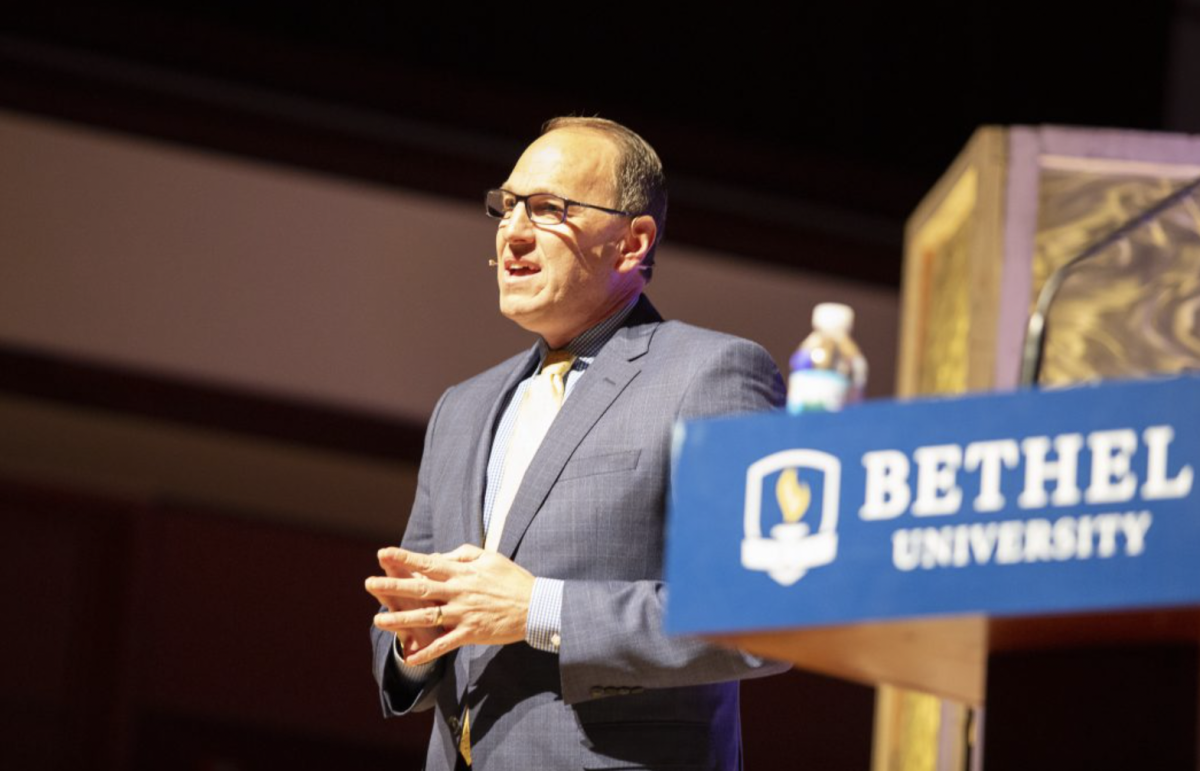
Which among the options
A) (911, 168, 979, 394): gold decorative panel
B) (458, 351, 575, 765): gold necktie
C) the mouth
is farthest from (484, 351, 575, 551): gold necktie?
(911, 168, 979, 394): gold decorative panel

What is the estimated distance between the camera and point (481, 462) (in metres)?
2.21

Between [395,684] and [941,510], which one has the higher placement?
[941,510]

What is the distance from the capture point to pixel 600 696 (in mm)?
1942

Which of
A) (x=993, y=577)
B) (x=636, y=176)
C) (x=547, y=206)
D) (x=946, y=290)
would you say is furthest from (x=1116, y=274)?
(x=993, y=577)

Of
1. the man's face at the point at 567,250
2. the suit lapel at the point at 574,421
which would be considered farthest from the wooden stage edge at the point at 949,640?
the man's face at the point at 567,250

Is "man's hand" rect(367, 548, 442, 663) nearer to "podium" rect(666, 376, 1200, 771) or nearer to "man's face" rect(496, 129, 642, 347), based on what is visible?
"man's face" rect(496, 129, 642, 347)

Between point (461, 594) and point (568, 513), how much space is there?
0.57ft

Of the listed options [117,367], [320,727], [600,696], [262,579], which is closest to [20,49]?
[117,367]

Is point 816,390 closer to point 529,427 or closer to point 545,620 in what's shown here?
point 545,620

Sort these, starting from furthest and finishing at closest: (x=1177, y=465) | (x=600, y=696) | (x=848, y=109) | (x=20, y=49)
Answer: (x=848, y=109) → (x=20, y=49) → (x=600, y=696) → (x=1177, y=465)

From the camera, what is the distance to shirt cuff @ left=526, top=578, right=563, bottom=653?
1.93 meters

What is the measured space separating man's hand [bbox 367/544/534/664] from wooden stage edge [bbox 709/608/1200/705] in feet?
1.44

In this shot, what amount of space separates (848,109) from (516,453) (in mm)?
3101

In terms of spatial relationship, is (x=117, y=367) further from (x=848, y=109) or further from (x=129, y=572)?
(x=848, y=109)
